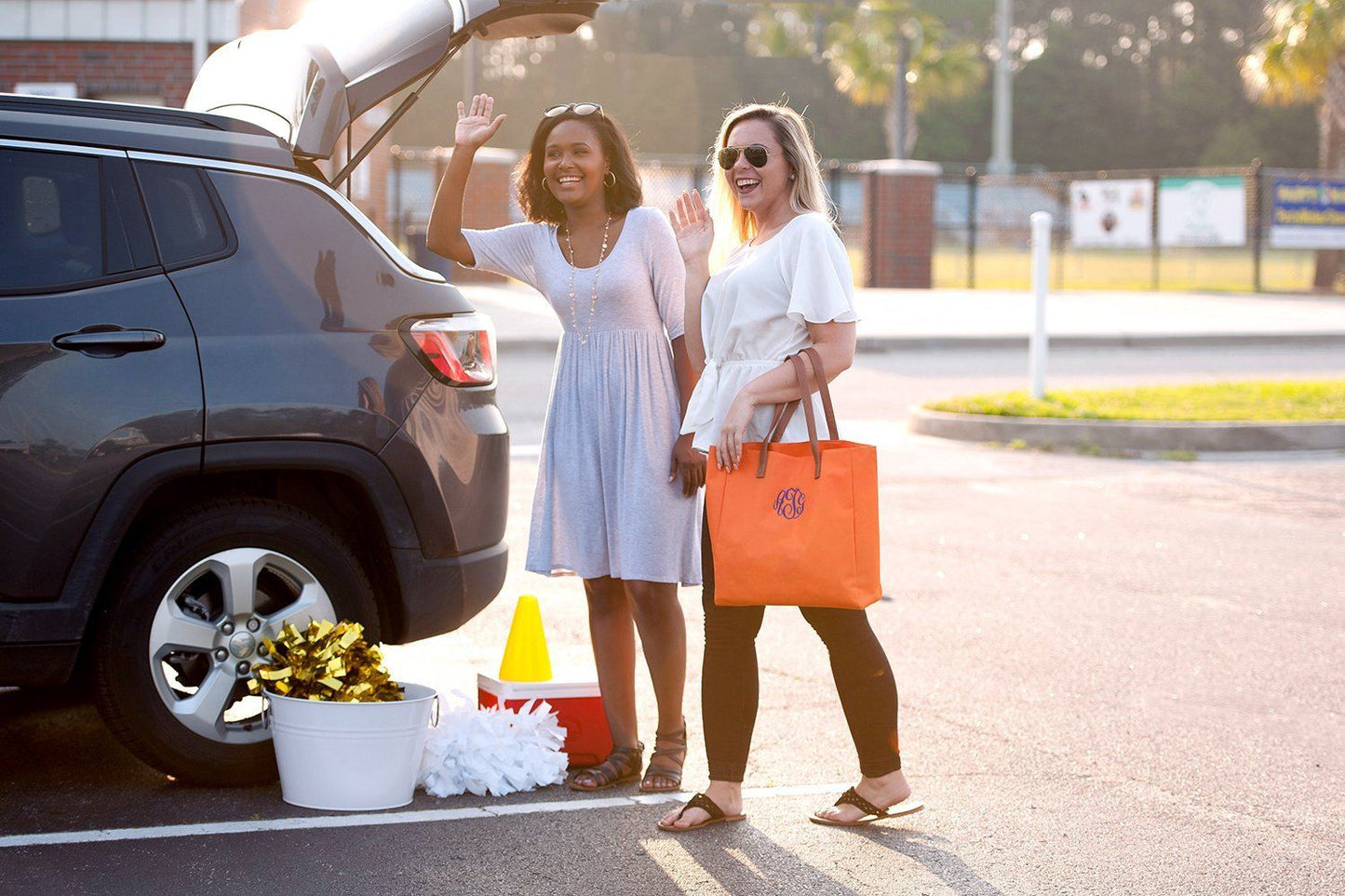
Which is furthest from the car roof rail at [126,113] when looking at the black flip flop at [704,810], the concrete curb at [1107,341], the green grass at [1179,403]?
the concrete curb at [1107,341]

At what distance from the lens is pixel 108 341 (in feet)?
14.2

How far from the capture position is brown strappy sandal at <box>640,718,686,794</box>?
187 inches

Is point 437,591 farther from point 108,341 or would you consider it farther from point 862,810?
point 862,810

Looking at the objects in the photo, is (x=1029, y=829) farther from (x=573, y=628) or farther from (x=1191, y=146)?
(x=1191, y=146)

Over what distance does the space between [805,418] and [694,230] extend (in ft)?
2.21

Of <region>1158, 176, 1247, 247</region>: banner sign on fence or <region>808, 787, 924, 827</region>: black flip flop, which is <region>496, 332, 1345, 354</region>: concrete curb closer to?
<region>1158, 176, 1247, 247</region>: banner sign on fence

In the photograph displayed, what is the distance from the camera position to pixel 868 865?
421 cm

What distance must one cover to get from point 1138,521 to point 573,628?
3887 mm

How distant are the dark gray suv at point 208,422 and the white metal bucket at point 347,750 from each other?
8.5 inches

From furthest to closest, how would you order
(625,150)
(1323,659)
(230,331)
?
(1323,659), (625,150), (230,331)

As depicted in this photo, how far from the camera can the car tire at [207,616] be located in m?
4.45

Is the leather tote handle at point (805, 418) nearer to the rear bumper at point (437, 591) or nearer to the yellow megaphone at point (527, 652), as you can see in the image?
the rear bumper at point (437, 591)

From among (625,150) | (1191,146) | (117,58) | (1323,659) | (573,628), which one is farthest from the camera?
(1191,146)

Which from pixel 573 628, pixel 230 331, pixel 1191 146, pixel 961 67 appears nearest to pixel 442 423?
pixel 230 331
